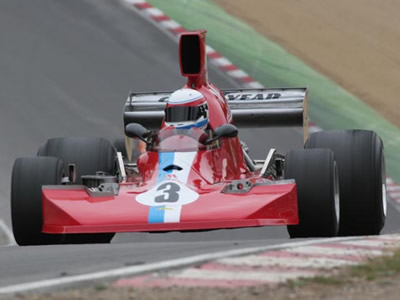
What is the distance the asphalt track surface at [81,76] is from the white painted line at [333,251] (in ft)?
23.0

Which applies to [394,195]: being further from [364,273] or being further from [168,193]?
[364,273]

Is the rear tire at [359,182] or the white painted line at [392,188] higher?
the rear tire at [359,182]

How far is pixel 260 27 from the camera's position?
80.5ft

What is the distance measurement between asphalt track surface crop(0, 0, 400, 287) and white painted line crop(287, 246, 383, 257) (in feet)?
23.0

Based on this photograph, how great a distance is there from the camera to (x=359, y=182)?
13156mm

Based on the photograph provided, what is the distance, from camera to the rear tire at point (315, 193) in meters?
11.8

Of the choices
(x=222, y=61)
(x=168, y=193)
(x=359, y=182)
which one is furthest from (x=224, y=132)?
(x=222, y=61)

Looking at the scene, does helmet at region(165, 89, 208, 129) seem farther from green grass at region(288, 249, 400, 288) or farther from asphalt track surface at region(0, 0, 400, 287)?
green grass at region(288, 249, 400, 288)

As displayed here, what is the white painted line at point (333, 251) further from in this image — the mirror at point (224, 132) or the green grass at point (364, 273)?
the mirror at point (224, 132)

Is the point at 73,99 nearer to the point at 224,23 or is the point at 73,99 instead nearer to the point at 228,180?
the point at 224,23

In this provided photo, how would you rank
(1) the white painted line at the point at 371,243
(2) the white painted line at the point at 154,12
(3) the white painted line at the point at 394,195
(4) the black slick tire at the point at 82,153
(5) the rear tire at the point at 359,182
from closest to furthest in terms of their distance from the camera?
(1) the white painted line at the point at 371,243, (5) the rear tire at the point at 359,182, (4) the black slick tire at the point at 82,153, (3) the white painted line at the point at 394,195, (2) the white painted line at the point at 154,12

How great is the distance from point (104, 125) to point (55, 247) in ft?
30.2

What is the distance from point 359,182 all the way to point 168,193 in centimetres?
233

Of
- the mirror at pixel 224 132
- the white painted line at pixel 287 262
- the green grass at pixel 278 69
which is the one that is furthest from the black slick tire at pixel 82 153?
the green grass at pixel 278 69
